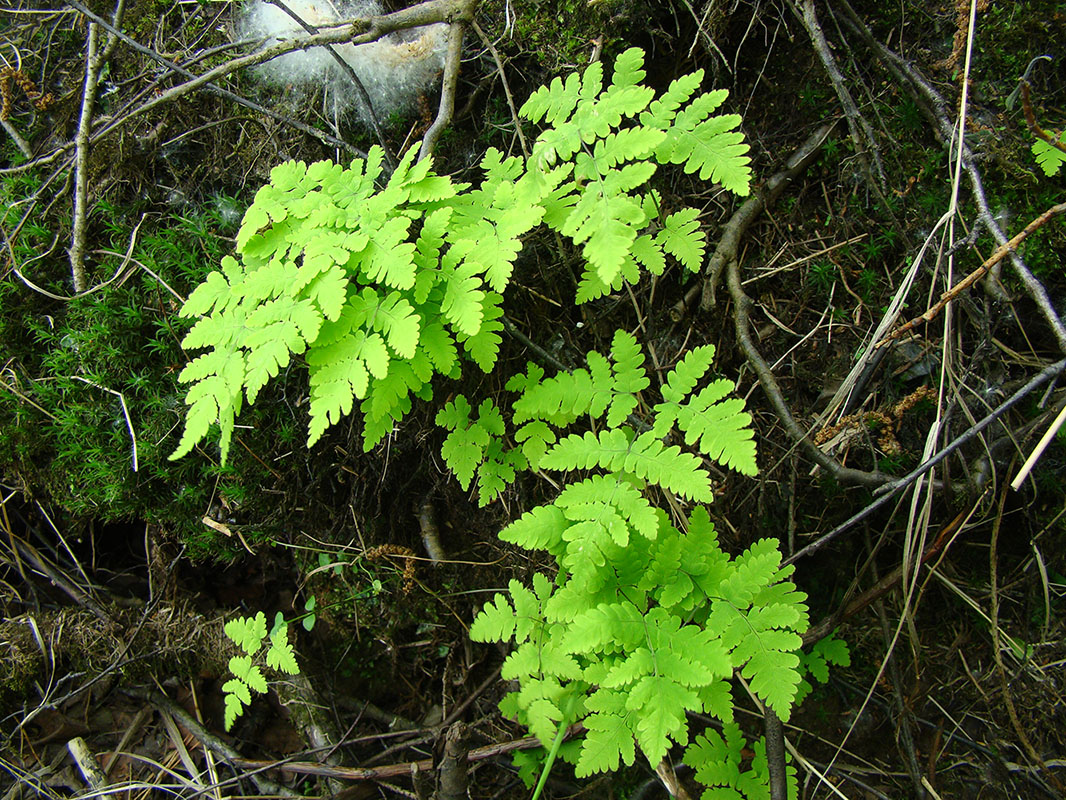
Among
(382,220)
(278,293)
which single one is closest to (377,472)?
(278,293)

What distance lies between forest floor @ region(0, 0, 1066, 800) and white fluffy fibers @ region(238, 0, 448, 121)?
0.04m

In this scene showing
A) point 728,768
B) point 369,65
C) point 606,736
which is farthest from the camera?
point 369,65

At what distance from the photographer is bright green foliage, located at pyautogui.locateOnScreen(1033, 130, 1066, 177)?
7.77 feet

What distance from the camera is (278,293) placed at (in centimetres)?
227

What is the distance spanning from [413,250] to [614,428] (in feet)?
3.13

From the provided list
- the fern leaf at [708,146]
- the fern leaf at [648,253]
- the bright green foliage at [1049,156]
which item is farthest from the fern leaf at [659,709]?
the bright green foliage at [1049,156]

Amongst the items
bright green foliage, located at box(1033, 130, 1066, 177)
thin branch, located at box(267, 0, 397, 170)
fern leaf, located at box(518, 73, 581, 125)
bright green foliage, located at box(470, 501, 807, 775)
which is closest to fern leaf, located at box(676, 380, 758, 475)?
bright green foliage, located at box(470, 501, 807, 775)

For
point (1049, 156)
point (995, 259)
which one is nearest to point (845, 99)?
point (1049, 156)

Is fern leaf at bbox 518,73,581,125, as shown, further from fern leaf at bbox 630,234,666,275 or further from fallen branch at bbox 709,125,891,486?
fallen branch at bbox 709,125,891,486

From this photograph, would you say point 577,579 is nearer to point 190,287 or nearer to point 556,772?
point 556,772

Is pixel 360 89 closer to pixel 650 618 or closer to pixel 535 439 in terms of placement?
pixel 535 439

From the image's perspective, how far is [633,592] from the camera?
2.34 m

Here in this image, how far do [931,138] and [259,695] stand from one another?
160 inches

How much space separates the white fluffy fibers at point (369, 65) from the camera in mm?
3016
